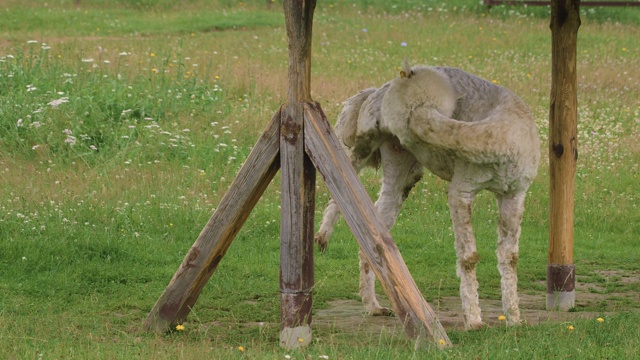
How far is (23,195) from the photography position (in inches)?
383

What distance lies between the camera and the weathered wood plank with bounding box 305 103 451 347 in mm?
5836

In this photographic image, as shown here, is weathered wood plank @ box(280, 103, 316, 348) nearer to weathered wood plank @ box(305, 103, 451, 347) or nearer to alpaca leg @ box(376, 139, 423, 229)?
weathered wood plank @ box(305, 103, 451, 347)

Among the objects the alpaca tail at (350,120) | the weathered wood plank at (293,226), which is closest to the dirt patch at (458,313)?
the weathered wood plank at (293,226)

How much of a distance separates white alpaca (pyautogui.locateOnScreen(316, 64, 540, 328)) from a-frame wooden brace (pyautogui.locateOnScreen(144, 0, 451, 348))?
72 centimetres

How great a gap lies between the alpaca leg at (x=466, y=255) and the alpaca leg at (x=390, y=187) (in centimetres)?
66

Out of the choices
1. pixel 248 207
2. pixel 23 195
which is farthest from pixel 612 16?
pixel 248 207

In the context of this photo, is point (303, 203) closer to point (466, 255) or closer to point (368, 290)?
point (466, 255)

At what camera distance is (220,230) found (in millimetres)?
6410

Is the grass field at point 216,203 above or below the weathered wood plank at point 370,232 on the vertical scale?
below

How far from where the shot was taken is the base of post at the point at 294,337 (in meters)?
6.09

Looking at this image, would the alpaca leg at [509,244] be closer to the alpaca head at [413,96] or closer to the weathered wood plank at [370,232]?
the alpaca head at [413,96]

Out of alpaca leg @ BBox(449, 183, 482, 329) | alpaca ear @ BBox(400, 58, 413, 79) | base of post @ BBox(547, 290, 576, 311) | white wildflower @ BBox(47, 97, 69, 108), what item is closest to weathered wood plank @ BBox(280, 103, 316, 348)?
alpaca ear @ BBox(400, 58, 413, 79)

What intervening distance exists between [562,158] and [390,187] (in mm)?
1252

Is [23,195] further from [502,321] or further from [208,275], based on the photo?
[502,321]
